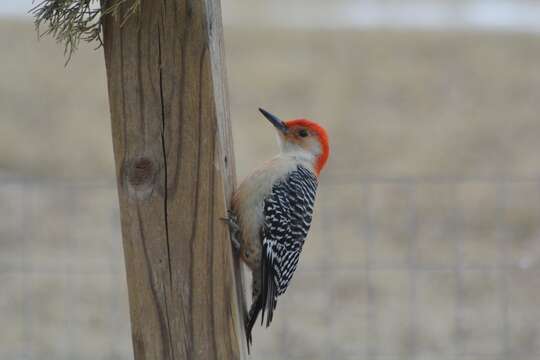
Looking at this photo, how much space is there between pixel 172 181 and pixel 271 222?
1.14 metres

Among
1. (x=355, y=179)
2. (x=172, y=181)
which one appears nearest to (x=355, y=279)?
(x=355, y=179)

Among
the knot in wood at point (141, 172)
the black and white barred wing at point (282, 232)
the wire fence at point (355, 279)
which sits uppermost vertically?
the knot in wood at point (141, 172)

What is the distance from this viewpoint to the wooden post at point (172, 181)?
2930 mm

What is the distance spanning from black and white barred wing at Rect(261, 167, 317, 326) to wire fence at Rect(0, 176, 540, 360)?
5.24ft

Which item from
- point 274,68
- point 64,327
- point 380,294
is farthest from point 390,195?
point 64,327

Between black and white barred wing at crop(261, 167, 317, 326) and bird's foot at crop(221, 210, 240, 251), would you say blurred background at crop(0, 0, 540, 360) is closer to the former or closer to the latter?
black and white barred wing at crop(261, 167, 317, 326)

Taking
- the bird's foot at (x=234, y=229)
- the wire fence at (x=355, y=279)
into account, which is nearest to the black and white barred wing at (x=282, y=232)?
the bird's foot at (x=234, y=229)

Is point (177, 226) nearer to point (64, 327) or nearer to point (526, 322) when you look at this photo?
point (64, 327)

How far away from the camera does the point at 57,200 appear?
9.78 m

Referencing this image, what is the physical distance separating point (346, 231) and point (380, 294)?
131 cm

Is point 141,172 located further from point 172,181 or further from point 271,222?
point 271,222

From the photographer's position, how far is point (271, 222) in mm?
4062

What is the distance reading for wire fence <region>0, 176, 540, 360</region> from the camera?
705 centimetres

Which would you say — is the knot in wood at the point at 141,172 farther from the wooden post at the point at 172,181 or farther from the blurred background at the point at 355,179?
the blurred background at the point at 355,179
